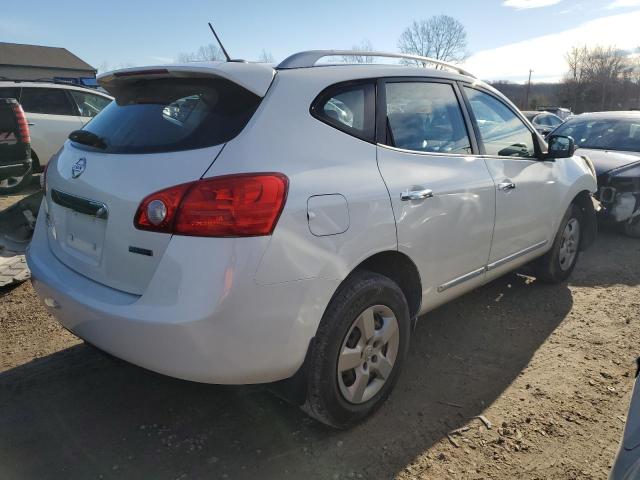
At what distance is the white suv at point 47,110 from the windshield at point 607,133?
8142 mm

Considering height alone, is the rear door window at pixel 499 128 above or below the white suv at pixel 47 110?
below

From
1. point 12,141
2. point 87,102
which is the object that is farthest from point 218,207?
point 87,102

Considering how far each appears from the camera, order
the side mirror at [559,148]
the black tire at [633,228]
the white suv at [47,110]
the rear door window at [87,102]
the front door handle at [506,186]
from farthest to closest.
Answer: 1. the rear door window at [87,102]
2. the white suv at [47,110]
3. the black tire at [633,228]
4. the side mirror at [559,148]
5. the front door handle at [506,186]

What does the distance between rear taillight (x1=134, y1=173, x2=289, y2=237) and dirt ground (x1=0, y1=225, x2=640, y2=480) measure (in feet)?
2.88

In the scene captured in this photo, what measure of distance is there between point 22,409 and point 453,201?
8.48 feet

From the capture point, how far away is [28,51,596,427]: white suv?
6.08 feet

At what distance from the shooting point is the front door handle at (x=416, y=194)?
96.8 inches

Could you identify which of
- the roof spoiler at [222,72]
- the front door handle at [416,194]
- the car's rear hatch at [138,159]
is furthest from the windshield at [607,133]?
the car's rear hatch at [138,159]

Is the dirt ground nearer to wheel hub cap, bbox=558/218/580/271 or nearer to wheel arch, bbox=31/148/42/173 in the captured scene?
wheel hub cap, bbox=558/218/580/271

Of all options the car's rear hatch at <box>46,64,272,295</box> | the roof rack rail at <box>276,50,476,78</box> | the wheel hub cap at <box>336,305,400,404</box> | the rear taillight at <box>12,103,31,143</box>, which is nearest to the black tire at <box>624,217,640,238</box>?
the roof rack rail at <box>276,50,476,78</box>

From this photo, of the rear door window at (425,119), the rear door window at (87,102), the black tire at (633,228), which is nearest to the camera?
the rear door window at (425,119)

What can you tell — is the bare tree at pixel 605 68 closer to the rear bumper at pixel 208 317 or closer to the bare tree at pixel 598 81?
the bare tree at pixel 598 81

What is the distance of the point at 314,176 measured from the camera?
2.08 m

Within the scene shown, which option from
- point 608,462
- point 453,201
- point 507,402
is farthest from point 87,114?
point 608,462
